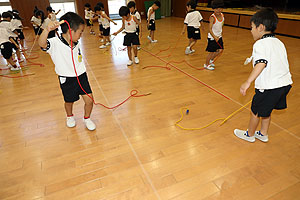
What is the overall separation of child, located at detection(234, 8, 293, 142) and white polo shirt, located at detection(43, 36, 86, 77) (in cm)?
147

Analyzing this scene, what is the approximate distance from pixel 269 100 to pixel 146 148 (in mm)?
1154

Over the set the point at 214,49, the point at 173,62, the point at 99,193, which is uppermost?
the point at 214,49

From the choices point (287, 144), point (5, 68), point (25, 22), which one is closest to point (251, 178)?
point (287, 144)

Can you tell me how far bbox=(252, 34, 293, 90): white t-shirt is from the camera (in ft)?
4.69

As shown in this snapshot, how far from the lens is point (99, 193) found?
146 cm

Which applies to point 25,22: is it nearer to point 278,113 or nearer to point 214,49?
point 214,49

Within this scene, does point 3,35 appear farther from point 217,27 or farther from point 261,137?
point 261,137

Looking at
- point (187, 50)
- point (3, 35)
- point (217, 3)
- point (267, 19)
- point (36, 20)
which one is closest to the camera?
point (267, 19)

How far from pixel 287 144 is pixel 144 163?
4.54ft

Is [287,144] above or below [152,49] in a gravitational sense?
below

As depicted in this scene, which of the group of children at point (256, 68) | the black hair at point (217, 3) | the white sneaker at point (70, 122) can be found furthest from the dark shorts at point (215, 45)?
the white sneaker at point (70, 122)

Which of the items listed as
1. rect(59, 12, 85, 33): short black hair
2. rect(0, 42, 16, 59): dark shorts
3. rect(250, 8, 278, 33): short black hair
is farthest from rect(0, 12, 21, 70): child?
rect(250, 8, 278, 33): short black hair

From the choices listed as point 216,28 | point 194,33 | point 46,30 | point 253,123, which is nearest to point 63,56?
point 46,30

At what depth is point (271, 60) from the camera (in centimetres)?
145
